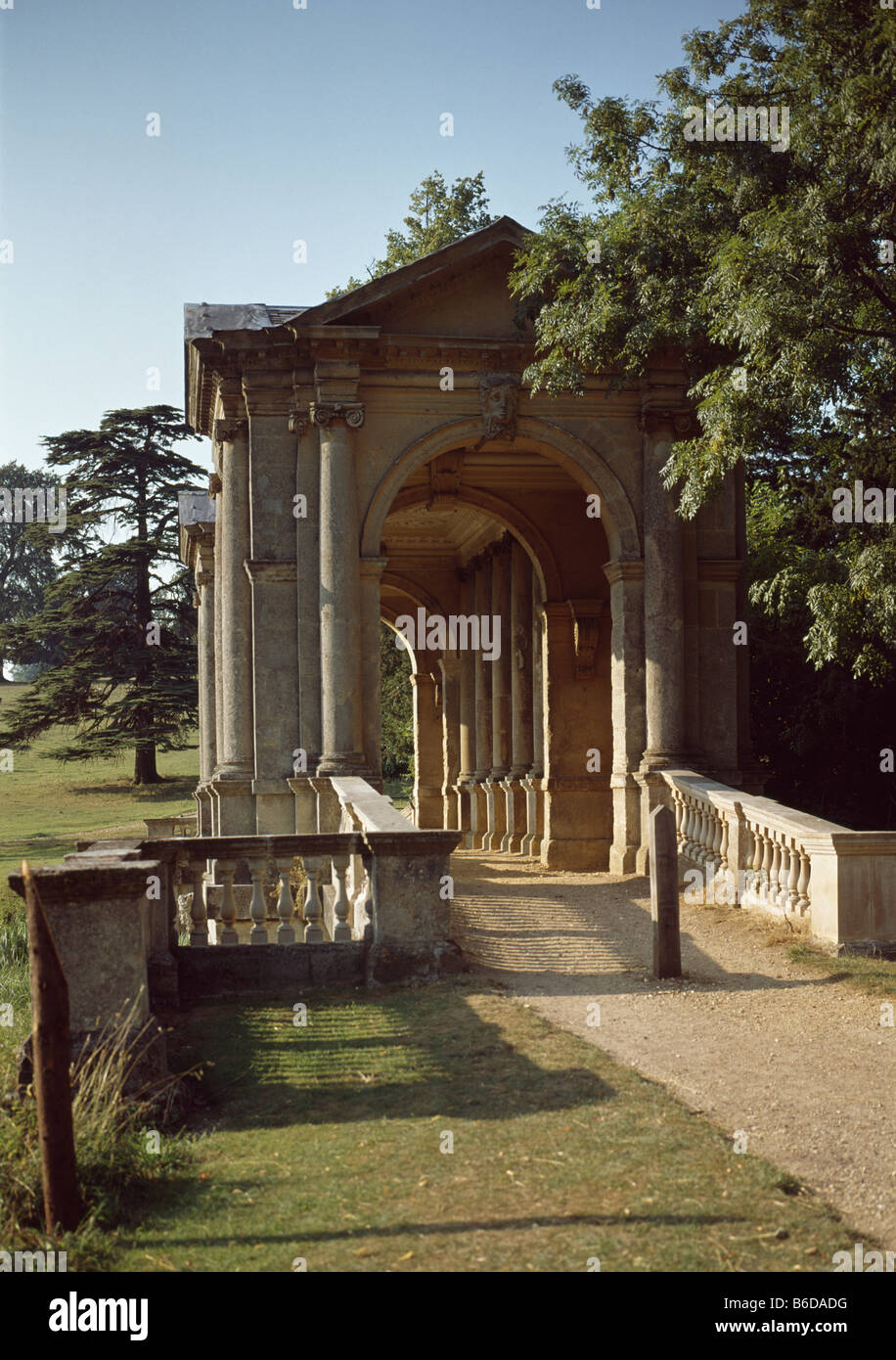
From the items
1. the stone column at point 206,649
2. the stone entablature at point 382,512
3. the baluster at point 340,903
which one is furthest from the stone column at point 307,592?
the stone column at point 206,649

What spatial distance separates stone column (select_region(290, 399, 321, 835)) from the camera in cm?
1599

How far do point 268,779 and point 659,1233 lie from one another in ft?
38.5

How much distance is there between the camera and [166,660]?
40219 mm

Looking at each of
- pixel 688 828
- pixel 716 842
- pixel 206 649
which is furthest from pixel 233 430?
pixel 716 842

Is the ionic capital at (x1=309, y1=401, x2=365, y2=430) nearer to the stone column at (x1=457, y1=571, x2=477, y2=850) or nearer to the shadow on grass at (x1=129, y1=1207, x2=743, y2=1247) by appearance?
the shadow on grass at (x1=129, y1=1207, x2=743, y2=1247)

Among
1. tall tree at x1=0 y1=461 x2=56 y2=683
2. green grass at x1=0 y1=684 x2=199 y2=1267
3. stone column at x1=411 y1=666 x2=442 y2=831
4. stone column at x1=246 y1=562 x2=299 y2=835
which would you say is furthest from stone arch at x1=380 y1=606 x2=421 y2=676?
tall tree at x1=0 y1=461 x2=56 y2=683

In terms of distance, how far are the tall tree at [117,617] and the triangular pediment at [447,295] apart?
23666 millimetres

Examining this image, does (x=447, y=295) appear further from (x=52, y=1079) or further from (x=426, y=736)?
(x=426, y=736)

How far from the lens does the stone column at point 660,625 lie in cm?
1612

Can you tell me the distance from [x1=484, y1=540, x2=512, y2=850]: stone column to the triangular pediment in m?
8.89

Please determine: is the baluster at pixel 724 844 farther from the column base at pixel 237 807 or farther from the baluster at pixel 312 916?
the column base at pixel 237 807

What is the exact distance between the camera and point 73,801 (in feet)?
135

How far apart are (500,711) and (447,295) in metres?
10.6
